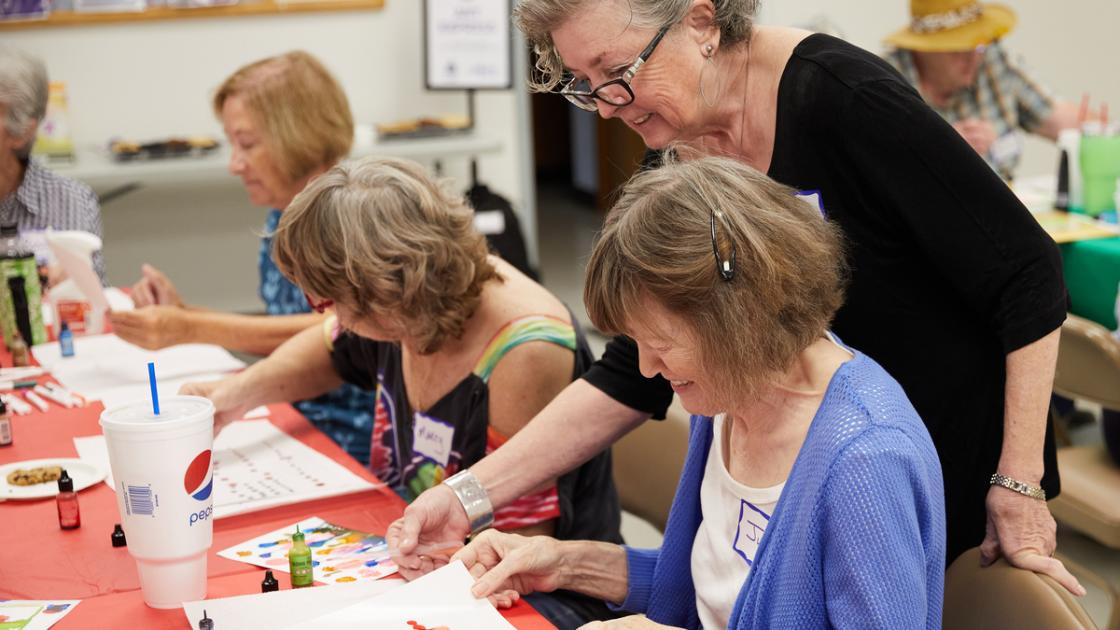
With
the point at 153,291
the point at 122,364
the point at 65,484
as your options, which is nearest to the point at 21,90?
the point at 153,291

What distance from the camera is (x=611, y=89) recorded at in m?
1.56

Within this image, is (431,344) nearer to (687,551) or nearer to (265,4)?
(687,551)

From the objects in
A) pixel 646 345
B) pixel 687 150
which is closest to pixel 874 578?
pixel 646 345

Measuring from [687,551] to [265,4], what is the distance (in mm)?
4510

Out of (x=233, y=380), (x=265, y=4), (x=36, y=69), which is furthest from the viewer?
(x=265, y=4)

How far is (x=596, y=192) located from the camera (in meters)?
9.01

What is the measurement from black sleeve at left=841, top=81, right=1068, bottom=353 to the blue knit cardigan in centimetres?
25

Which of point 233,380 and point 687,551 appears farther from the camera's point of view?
point 233,380

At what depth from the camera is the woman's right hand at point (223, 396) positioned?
2115mm

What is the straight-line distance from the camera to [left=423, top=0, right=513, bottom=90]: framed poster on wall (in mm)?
5406

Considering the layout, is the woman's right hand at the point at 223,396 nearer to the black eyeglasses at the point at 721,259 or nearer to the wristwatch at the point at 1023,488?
the black eyeglasses at the point at 721,259

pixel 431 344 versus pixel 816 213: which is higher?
pixel 816 213

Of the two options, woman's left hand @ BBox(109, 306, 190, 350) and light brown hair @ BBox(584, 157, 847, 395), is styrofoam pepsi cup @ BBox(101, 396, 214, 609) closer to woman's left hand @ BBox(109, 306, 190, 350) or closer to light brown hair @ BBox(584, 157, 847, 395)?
light brown hair @ BBox(584, 157, 847, 395)

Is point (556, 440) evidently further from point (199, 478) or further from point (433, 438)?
point (199, 478)
